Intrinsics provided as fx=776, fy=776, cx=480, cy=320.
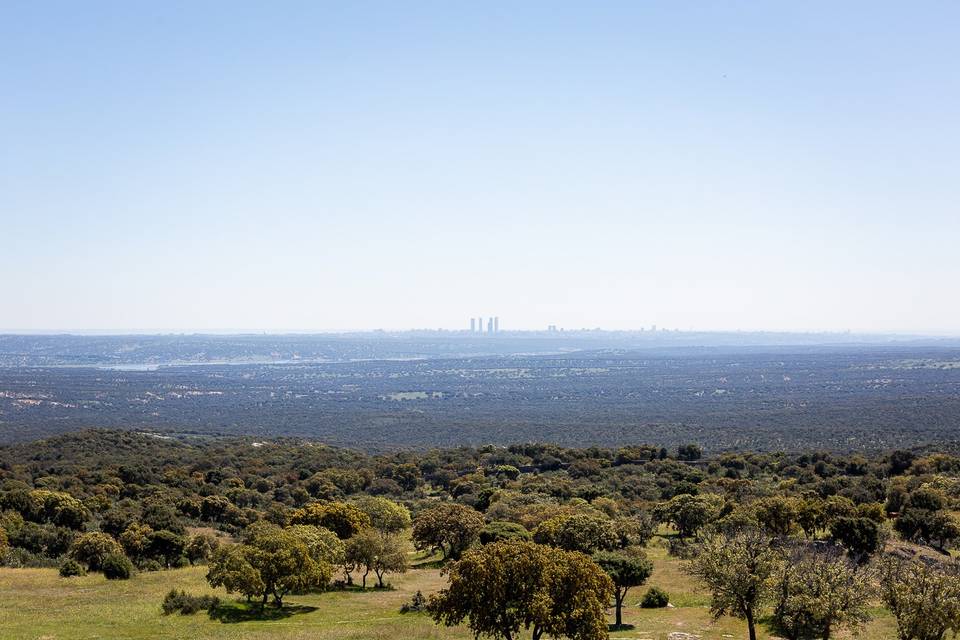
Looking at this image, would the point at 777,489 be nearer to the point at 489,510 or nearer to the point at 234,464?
the point at 489,510

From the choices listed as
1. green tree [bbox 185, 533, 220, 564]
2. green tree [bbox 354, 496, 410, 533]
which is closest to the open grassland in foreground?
green tree [bbox 185, 533, 220, 564]

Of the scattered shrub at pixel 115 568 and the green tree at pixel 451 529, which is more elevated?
the green tree at pixel 451 529

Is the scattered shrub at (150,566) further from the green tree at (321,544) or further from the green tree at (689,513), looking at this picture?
the green tree at (689,513)

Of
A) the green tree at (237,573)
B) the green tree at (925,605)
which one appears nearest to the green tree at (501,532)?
the green tree at (237,573)

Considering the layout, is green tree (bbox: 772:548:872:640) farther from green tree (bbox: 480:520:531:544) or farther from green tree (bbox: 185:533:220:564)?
green tree (bbox: 185:533:220:564)

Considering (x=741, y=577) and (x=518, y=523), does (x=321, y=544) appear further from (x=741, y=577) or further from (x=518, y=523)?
(x=741, y=577)

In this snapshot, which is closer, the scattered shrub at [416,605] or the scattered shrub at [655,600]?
the scattered shrub at [416,605]
